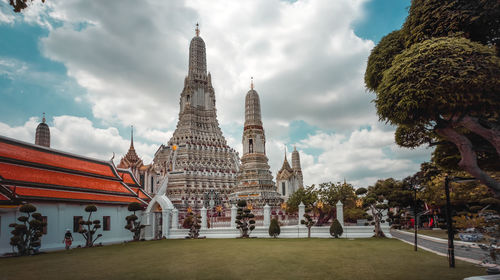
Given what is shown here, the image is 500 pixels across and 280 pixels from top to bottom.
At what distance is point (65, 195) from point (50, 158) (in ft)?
11.6

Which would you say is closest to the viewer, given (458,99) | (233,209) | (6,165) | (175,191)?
(458,99)

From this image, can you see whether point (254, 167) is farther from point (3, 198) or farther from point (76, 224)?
point (3, 198)

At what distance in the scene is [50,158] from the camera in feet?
68.8

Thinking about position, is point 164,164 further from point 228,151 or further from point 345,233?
point 345,233

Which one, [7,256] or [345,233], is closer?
[7,256]

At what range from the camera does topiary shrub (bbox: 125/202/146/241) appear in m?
22.4

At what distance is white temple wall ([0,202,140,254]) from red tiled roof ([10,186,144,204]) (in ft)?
1.41

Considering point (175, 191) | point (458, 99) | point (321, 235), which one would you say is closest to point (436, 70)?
point (458, 99)

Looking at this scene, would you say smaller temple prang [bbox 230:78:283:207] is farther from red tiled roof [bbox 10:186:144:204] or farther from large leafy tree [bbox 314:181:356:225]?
red tiled roof [bbox 10:186:144:204]

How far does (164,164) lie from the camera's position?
53.2 metres

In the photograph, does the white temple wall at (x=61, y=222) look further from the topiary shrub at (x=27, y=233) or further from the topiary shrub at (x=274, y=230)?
the topiary shrub at (x=274, y=230)

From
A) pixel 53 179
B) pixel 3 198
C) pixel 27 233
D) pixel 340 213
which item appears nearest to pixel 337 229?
pixel 340 213

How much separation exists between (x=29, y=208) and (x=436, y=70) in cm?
1742

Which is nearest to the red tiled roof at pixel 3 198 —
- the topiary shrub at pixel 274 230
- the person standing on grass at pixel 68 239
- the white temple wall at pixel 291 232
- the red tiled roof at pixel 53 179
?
the red tiled roof at pixel 53 179
